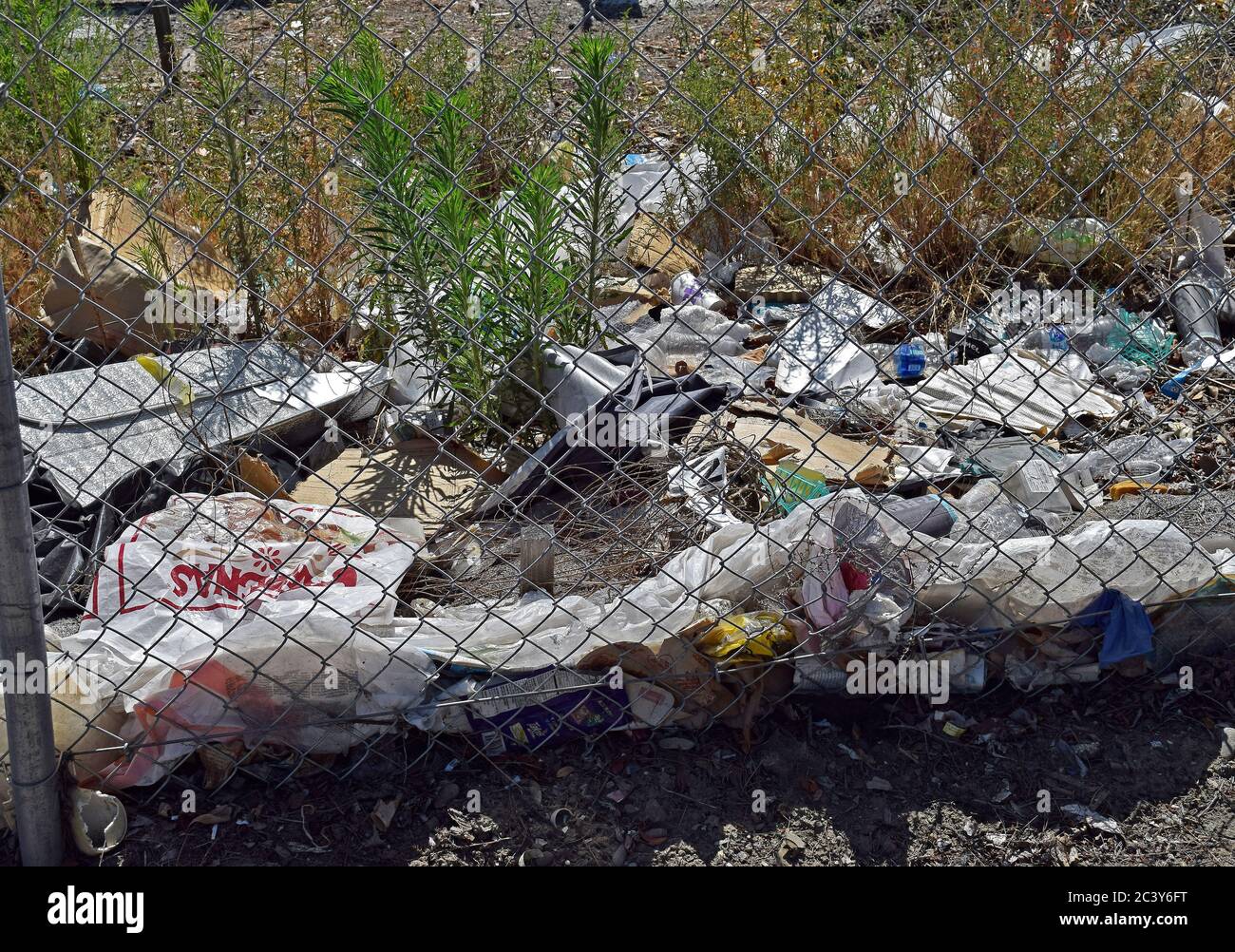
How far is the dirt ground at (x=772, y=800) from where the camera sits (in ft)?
6.78

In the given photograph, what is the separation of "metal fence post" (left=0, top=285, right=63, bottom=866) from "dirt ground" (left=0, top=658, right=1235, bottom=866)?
0.13 metres

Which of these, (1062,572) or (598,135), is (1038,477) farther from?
(598,135)

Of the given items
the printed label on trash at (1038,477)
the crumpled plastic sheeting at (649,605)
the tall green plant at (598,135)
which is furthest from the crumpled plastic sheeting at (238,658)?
the printed label on trash at (1038,477)

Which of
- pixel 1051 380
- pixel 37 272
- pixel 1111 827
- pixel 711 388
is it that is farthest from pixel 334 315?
pixel 1111 827

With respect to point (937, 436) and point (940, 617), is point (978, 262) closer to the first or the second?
point (937, 436)

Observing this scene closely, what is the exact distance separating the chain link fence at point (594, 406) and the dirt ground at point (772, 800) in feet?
0.18

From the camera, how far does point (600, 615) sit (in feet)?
7.75

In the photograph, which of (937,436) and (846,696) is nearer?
(846,696)

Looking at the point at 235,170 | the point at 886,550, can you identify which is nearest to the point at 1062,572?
the point at 886,550

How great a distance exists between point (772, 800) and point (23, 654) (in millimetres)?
1353

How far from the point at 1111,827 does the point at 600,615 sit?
1069 mm

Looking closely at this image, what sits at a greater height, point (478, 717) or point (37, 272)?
point (37, 272)

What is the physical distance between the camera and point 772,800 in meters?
2.16
